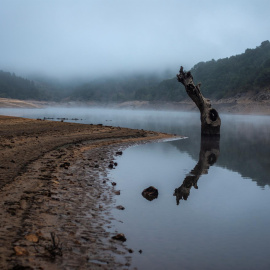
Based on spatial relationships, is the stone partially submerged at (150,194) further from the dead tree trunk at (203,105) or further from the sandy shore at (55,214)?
the dead tree trunk at (203,105)

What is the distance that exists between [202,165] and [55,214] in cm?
940

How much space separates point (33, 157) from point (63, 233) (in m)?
7.46

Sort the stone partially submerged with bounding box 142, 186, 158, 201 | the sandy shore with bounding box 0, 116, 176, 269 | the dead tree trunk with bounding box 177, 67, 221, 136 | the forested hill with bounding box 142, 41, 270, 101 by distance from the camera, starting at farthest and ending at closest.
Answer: the forested hill with bounding box 142, 41, 270, 101 < the dead tree trunk with bounding box 177, 67, 221, 136 < the stone partially submerged with bounding box 142, 186, 158, 201 < the sandy shore with bounding box 0, 116, 176, 269

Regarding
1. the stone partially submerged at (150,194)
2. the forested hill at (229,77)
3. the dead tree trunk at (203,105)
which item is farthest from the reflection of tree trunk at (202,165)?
the forested hill at (229,77)

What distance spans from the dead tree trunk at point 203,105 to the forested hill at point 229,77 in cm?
6172

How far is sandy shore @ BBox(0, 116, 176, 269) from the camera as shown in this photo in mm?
5043

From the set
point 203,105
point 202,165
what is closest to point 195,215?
point 202,165

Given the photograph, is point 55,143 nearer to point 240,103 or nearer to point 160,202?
point 160,202

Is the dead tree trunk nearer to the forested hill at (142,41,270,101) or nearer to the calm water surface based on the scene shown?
the calm water surface

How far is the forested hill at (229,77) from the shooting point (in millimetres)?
90750

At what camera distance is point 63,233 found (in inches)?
236

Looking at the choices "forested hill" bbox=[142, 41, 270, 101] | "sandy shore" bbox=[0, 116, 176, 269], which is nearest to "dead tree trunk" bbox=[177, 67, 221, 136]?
"sandy shore" bbox=[0, 116, 176, 269]

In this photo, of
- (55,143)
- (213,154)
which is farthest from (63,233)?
(213,154)

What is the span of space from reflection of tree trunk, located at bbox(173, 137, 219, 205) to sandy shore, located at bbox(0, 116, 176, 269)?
1887mm
